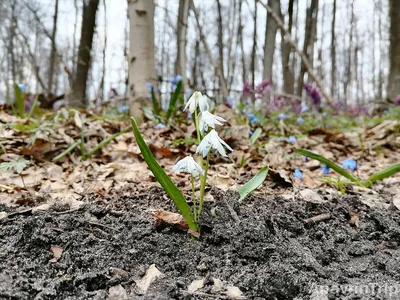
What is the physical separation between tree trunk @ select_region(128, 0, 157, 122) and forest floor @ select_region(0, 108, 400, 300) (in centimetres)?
148

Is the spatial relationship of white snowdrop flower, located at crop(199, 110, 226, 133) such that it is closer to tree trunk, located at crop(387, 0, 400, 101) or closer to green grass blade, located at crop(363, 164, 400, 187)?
green grass blade, located at crop(363, 164, 400, 187)

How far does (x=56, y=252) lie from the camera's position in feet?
3.67

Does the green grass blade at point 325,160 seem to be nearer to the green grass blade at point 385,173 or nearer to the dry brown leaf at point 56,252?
the green grass blade at point 385,173

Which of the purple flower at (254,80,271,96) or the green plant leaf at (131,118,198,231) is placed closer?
the green plant leaf at (131,118,198,231)

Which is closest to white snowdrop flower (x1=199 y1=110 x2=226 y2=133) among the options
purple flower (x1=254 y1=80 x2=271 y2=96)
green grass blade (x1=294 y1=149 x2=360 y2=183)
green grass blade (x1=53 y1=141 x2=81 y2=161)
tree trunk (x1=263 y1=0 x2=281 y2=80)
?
green grass blade (x1=294 y1=149 x2=360 y2=183)

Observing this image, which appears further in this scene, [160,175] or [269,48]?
[269,48]

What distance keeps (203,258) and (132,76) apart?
265 centimetres

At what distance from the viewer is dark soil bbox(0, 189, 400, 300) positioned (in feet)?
3.21

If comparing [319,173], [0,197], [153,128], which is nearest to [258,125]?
[153,128]

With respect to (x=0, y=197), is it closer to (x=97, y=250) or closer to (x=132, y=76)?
(x=97, y=250)

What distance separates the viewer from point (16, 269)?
102cm

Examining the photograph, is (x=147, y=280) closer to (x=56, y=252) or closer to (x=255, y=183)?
(x=56, y=252)

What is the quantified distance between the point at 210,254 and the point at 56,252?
456mm

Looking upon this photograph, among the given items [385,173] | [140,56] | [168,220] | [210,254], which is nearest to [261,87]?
[140,56]
